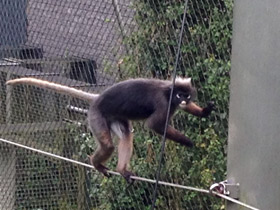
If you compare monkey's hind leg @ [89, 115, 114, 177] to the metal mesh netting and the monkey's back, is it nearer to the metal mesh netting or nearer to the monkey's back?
the monkey's back

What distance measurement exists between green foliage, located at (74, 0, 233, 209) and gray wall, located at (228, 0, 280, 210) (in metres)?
2.12

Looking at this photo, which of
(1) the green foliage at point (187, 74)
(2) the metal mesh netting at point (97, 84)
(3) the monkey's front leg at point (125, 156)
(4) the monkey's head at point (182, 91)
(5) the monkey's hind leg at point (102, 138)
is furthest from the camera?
(2) the metal mesh netting at point (97, 84)

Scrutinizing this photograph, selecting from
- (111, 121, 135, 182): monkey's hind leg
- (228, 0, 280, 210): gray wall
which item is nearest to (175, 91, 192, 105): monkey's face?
(111, 121, 135, 182): monkey's hind leg

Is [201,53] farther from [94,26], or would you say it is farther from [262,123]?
[262,123]

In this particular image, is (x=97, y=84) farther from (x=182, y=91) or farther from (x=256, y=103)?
(x=256, y=103)

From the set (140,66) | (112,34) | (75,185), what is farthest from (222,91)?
(75,185)

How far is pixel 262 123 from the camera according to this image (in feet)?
8.70

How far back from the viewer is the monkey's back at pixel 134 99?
14.8ft

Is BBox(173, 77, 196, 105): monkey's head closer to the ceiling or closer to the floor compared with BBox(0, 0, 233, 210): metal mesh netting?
closer to the ceiling

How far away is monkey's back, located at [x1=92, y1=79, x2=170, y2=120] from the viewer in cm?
451

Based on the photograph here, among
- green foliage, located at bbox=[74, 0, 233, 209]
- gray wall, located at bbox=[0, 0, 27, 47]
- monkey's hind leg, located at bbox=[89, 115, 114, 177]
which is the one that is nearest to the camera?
monkey's hind leg, located at bbox=[89, 115, 114, 177]

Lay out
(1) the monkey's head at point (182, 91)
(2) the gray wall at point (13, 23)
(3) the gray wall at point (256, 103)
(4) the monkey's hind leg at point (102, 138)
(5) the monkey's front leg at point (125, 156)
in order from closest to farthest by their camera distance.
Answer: (3) the gray wall at point (256, 103) → (1) the monkey's head at point (182, 91) → (4) the monkey's hind leg at point (102, 138) → (5) the monkey's front leg at point (125, 156) → (2) the gray wall at point (13, 23)

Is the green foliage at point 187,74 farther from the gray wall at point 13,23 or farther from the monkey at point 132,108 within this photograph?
the gray wall at point 13,23

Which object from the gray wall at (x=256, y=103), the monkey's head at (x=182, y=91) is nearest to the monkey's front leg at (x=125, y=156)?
the monkey's head at (x=182, y=91)
